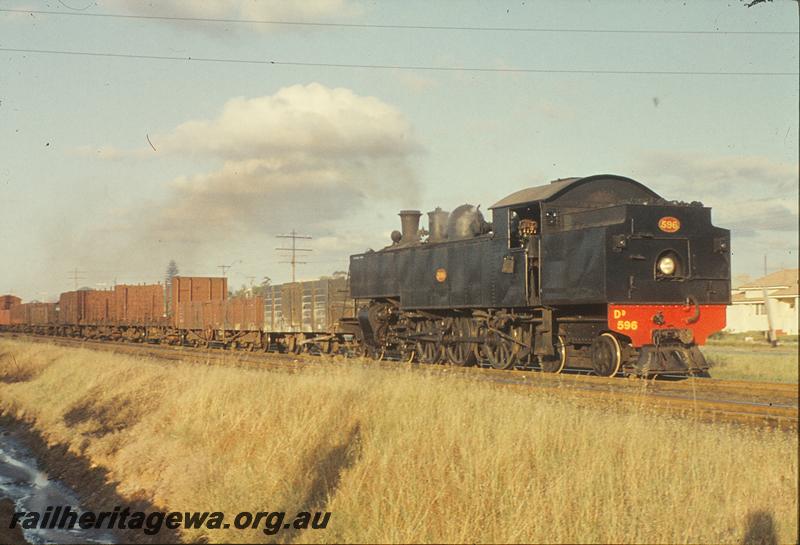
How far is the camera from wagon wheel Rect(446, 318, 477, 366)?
62.4ft

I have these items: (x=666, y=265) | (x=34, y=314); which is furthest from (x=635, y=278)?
(x=34, y=314)

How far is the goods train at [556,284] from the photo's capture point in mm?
14859

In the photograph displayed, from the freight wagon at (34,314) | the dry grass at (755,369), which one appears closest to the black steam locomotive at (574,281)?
the dry grass at (755,369)

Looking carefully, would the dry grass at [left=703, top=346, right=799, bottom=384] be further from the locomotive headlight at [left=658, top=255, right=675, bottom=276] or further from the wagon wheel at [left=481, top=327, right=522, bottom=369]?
the wagon wheel at [left=481, top=327, right=522, bottom=369]

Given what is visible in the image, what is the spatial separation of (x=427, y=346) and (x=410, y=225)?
3614mm

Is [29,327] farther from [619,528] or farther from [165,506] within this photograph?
[619,528]

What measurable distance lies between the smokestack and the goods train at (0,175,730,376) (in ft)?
0.09

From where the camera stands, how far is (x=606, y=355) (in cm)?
1546

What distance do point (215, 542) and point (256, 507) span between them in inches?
21.8

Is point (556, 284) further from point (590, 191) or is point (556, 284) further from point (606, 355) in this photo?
point (590, 191)

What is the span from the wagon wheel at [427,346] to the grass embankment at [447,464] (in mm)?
6353

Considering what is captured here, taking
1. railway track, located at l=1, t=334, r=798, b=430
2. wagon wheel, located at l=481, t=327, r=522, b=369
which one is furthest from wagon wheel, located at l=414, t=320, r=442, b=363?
railway track, located at l=1, t=334, r=798, b=430

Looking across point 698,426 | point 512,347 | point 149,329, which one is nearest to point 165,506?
point 698,426

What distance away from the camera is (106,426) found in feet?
48.3
